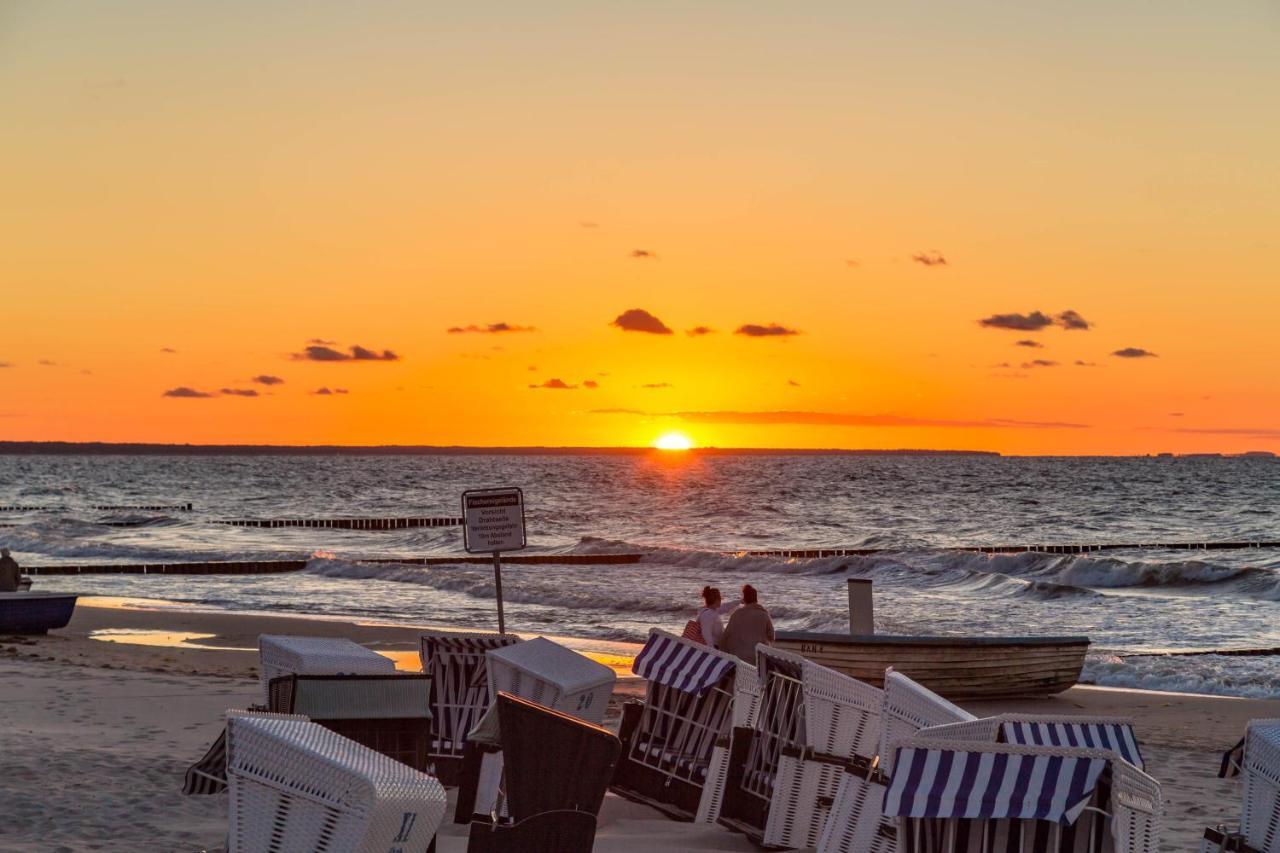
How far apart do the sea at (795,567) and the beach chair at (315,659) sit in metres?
15.7

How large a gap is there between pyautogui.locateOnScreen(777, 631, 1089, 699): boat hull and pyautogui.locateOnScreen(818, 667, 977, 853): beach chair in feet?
24.5

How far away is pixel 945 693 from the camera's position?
687 inches

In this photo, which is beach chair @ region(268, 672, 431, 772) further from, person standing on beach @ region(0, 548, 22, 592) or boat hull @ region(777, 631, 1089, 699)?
person standing on beach @ region(0, 548, 22, 592)

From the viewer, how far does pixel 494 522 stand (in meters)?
13.8

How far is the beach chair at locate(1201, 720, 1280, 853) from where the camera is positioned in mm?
6629

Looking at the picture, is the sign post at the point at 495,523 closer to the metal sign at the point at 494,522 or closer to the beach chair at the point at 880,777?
the metal sign at the point at 494,522

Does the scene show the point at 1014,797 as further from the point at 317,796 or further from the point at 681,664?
the point at 681,664

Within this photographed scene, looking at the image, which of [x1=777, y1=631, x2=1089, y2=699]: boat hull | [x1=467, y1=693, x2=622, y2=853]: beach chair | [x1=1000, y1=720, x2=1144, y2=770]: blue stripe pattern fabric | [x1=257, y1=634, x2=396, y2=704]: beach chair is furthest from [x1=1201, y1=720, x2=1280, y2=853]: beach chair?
[x1=777, y1=631, x2=1089, y2=699]: boat hull

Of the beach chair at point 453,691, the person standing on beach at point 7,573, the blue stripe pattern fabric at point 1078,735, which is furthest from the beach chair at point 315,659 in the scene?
the person standing on beach at point 7,573

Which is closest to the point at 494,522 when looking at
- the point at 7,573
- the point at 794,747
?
the point at 794,747

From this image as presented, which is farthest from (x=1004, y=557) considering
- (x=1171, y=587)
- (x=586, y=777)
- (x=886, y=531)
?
(x=586, y=777)

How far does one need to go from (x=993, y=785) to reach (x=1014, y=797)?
0.29 ft

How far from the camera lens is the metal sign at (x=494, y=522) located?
13766mm

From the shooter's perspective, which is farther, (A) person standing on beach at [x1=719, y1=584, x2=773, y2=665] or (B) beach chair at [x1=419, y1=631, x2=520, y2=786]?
(A) person standing on beach at [x1=719, y1=584, x2=773, y2=665]
